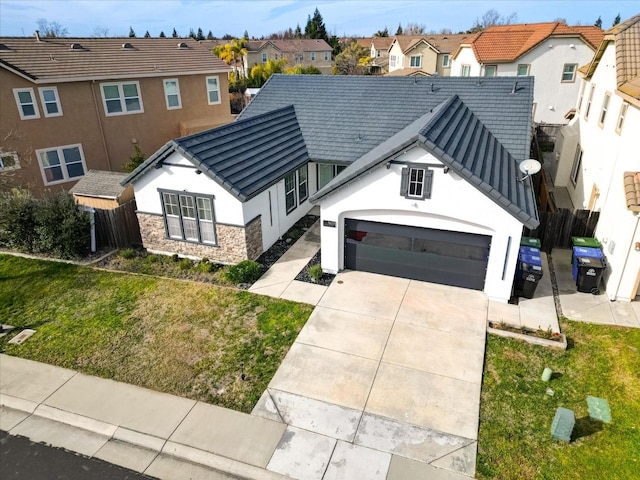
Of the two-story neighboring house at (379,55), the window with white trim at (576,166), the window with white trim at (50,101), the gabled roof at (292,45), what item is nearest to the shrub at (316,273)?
the window with white trim at (576,166)

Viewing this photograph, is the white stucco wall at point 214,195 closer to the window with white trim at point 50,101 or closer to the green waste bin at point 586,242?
the window with white trim at point 50,101

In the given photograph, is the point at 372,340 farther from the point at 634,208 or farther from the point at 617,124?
the point at 617,124

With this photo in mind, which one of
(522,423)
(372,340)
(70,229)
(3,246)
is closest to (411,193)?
(372,340)

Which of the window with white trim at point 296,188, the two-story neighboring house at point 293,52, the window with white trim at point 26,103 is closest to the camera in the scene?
the window with white trim at point 296,188

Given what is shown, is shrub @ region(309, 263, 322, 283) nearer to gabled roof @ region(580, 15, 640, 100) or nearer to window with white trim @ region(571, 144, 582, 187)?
gabled roof @ region(580, 15, 640, 100)

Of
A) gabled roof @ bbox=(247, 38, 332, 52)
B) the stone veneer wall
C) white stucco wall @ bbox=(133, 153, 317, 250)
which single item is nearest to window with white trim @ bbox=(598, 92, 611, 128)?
white stucco wall @ bbox=(133, 153, 317, 250)

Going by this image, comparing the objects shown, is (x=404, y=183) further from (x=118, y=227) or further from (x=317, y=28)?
(x=317, y=28)

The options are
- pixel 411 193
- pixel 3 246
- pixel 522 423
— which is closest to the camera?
pixel 522 423
